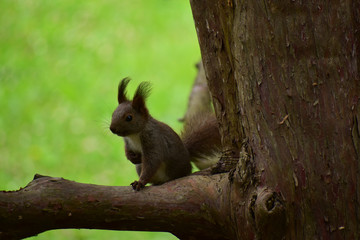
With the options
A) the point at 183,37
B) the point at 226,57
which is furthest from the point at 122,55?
the point at 226,57

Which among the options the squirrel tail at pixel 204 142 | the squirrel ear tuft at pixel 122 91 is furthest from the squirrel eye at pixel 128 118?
the squirrel tail at pixel 204 142

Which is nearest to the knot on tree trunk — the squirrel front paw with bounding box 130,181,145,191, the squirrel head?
the squirrel front paw with bounding box 130,181,145,191

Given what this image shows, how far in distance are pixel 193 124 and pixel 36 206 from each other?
100cm

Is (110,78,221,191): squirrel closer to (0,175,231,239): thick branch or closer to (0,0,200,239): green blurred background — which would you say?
(0,175,231,239): thick branch

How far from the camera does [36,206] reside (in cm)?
184

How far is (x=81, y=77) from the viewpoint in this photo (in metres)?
5.84

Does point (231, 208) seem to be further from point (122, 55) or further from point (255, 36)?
point (122, 55)

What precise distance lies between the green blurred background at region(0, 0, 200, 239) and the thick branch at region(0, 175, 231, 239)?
2387 mm

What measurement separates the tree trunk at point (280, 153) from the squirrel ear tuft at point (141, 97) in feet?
1.81

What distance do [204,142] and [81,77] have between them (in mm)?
3487

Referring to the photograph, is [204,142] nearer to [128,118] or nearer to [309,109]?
[128,118]

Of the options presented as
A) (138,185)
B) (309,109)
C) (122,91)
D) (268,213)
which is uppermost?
(122,91)

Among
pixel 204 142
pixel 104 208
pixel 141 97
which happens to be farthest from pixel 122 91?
pixel 104 208

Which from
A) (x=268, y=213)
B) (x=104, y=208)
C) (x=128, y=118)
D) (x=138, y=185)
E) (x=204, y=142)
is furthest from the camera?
(x=204, y=142)
